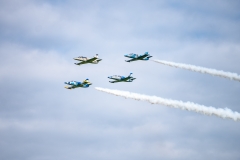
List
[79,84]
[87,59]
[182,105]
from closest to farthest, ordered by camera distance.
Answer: [182,105]
[87,59]
[79,84]

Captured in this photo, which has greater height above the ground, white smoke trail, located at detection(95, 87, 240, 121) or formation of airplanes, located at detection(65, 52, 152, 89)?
formation of airplanes, located at detection(65, 52, 152, 89)

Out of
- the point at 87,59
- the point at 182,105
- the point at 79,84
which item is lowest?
the point at 182,105

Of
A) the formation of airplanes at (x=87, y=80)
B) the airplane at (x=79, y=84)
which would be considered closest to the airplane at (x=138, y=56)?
the formation of airplanes at (x=87, y=80)

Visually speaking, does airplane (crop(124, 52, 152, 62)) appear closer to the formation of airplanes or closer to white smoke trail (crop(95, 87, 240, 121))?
the formation of airplanes

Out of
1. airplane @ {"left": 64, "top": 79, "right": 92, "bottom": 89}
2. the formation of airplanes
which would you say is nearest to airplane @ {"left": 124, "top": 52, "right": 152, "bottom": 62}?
the formation of airplanes

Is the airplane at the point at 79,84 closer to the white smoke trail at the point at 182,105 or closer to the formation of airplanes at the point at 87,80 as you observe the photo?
the formation of airplanes at the point at 87,80

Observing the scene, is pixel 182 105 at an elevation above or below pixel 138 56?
below

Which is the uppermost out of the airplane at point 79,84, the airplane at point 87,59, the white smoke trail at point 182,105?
the airplane at point 87,59

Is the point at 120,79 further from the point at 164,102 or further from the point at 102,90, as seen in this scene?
the point at 164,102

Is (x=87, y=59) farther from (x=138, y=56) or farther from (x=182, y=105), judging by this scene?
(x=182, y=105)

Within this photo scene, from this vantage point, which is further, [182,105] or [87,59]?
[87,59]

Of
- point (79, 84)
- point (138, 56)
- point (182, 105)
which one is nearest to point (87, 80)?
point (79, 84)

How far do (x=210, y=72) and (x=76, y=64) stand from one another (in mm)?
48668

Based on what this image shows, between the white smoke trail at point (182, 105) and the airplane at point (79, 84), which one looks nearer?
the white smoke trail at point (182, 105)
